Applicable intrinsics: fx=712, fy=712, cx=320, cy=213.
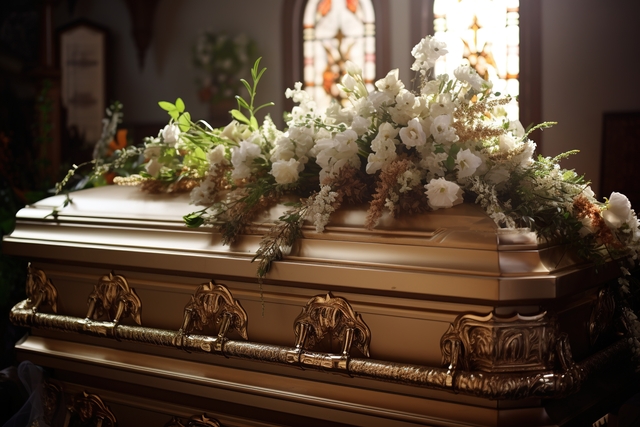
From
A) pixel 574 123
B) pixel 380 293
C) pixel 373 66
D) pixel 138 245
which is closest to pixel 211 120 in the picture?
pixel 373 66

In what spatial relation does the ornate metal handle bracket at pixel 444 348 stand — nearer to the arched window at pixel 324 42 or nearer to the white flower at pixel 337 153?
the white flower at pixel 337 153

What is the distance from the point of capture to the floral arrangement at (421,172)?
71.2 inches

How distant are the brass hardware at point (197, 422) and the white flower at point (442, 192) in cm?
99

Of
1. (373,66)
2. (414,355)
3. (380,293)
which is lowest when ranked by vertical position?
(414,355)

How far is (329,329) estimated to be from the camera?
1.93 meters

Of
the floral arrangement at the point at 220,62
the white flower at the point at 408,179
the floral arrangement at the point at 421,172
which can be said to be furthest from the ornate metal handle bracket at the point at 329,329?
the floral arrangement at the point at 220,62

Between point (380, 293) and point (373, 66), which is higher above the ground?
point (373, 66)

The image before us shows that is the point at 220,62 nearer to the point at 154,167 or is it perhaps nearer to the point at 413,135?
the point at 154,167

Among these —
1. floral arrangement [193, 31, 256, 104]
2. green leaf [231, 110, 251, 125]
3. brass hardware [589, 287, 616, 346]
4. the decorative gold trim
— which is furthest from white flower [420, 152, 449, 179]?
floral arrangement [193, 31, 256, 104]

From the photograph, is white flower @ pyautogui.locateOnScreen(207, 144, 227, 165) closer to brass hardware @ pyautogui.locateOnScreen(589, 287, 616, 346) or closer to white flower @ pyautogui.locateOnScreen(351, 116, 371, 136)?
white flower @ pyautogui.locateOnScreen(351, 116, 371, 136)

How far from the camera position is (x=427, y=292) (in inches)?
67.7

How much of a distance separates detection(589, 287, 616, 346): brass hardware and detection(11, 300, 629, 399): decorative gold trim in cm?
6

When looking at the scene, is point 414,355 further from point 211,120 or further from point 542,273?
point 211,120

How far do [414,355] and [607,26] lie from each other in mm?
4301
